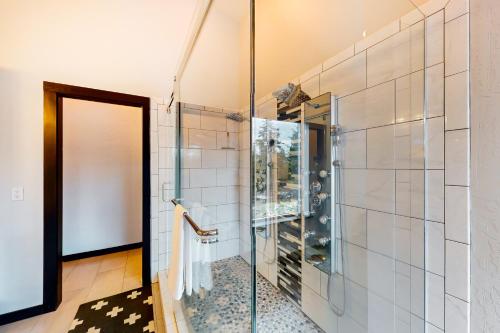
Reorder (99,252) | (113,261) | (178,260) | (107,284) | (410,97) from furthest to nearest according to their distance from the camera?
(99,252), (113,261), (107,284), (178,260), (410,97)

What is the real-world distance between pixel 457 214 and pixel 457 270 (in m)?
0.19

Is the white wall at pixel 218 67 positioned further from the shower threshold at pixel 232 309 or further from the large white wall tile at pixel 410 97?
the shower threshold at pixel 232 309

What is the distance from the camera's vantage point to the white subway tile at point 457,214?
2.25 ft

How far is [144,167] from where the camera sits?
2.03 metres

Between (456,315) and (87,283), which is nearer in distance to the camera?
(456,315)

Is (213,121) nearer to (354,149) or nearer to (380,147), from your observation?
(354,149)

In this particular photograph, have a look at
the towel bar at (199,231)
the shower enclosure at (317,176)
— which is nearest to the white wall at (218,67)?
the shower enclosure at (317,176)

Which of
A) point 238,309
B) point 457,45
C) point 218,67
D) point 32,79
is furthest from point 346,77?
point 32,79

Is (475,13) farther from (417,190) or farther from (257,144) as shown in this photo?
(257,144)

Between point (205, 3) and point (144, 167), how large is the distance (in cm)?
155

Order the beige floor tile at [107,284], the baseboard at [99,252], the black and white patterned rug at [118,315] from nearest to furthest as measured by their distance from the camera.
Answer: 1. the black and white patterned rug at [118,315]
2. the beige floor tile at [107,284]
3. the baseboard at [99,252]

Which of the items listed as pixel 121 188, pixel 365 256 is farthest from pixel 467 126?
pixel 121 188

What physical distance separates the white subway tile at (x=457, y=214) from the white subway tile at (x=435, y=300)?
18 cm

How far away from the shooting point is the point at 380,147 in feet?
3.42
